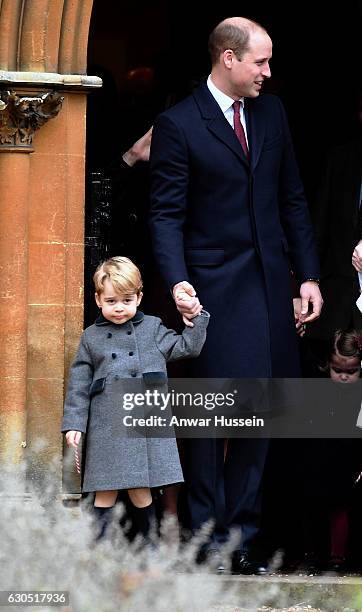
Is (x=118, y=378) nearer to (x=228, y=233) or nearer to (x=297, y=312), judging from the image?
(x=228, y=233)

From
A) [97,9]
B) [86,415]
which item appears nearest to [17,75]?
[86,415]

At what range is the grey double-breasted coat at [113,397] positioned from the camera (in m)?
7.38

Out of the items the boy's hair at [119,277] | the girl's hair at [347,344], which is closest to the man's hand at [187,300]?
the boy's hair at [119,277]

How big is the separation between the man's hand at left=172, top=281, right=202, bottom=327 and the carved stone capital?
2.69 feet

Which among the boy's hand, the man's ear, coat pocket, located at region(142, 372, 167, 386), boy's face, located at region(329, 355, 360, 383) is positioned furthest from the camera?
boy's face, located at region(329, 355, 360, 383)

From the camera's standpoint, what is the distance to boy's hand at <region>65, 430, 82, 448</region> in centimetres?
733

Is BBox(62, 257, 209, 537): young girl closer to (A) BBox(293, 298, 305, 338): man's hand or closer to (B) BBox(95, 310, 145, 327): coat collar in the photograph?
(B) BBox(95, 310, 145, 327): coat collar

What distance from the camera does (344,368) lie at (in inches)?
327

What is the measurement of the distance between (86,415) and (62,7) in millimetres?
1606

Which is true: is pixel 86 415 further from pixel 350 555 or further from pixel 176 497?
pixel 350 555

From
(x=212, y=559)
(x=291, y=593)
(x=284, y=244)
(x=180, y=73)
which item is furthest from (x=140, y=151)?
(x=291, y=593)

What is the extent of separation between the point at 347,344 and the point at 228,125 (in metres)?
1.17

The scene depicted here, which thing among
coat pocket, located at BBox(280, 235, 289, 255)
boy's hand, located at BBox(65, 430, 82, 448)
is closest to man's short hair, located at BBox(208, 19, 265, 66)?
coat pocket, located at BBox(280, 235, 289, 255)

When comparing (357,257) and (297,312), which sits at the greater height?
(357,257)
